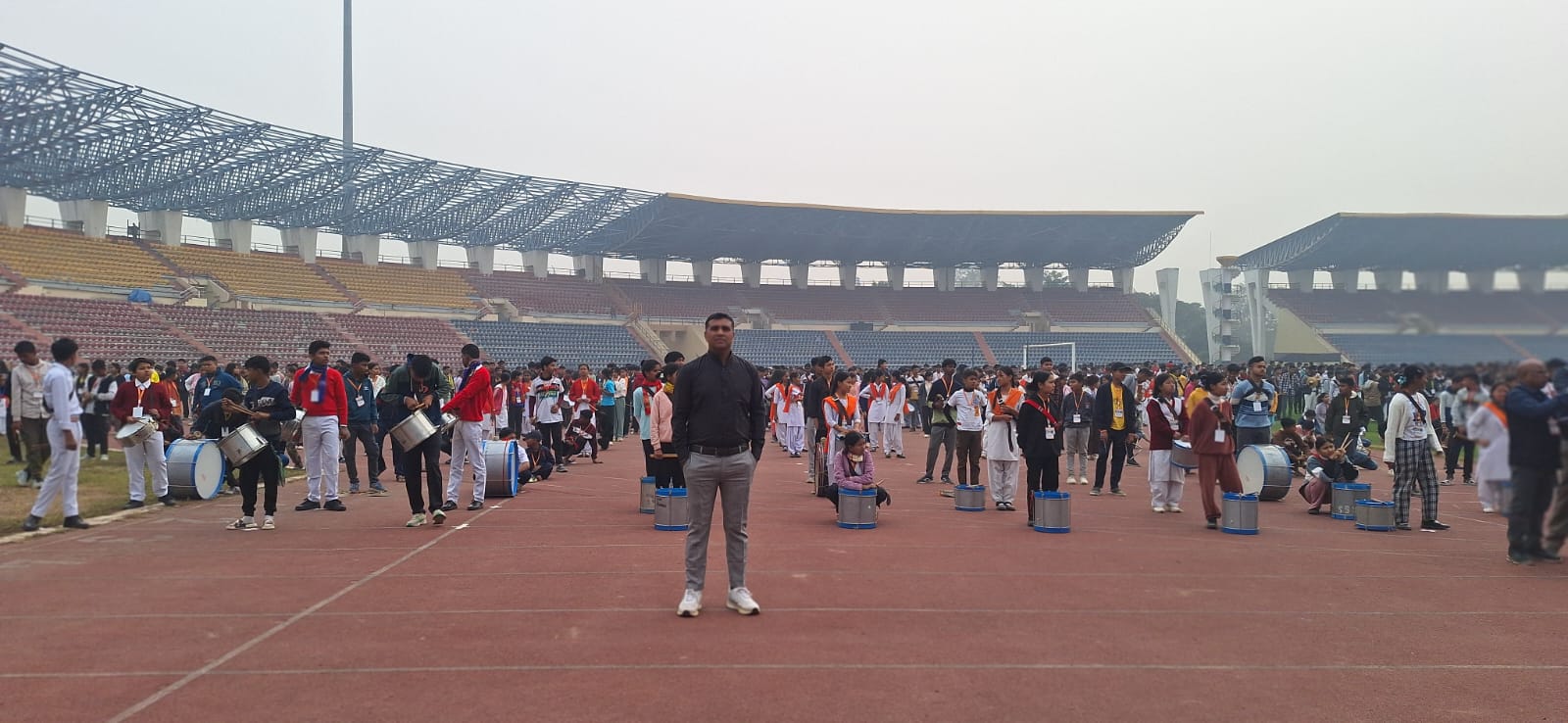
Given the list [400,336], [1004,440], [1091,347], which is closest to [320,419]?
[1004,440]

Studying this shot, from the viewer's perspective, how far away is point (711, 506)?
639 centimetres

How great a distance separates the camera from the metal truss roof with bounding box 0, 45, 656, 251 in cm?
3534

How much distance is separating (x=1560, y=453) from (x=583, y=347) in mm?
54682

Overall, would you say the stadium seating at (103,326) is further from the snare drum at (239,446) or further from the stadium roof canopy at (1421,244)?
the stadium roof canopy at (1421,244)

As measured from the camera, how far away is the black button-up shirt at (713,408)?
6383 millimetres

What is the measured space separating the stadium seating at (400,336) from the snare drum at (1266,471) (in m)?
40.3

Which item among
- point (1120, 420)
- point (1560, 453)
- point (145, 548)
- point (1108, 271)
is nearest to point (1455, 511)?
point (1120, 420)

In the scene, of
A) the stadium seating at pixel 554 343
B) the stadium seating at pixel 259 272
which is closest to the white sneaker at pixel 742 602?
the stadium seating at pixel 554 343

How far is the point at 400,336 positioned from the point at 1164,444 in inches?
1756

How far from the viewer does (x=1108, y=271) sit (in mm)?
73812

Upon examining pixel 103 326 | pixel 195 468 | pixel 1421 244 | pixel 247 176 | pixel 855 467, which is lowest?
pixel 195 468

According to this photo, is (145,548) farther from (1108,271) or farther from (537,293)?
(1108,271)

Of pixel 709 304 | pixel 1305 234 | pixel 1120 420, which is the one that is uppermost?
pixel 709 304

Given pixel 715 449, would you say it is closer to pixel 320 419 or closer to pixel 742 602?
pixel 742 602
